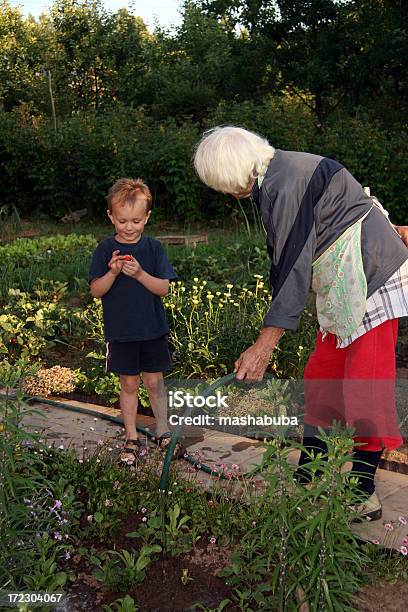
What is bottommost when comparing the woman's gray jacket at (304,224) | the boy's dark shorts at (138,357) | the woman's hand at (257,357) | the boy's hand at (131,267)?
the boy's dark shorts at (138,357)

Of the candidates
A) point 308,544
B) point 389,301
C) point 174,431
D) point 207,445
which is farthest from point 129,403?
point 308,544

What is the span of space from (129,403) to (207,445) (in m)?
0.46

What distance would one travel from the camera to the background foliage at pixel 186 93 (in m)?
12.6

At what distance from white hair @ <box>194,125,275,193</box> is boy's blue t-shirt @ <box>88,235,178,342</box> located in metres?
1.04

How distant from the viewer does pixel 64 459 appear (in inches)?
125

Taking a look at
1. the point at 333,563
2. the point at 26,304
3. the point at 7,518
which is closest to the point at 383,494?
the point at 333,563

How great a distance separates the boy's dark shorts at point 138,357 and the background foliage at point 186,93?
842 cm

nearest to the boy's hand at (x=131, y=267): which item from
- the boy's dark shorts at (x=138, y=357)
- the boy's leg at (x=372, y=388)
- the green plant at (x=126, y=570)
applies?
the boy's dark shorts at (x=138, y=357)

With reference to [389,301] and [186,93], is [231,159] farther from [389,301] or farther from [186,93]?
[186,93]

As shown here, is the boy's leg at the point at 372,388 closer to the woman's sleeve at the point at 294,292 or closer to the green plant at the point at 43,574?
the woman's sleeve at the point at 294,292

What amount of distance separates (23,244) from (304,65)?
15.2 m

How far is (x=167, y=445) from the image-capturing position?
366 centimetres

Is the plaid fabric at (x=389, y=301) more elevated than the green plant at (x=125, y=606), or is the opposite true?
the plaid fabric at (x=389, y=301)

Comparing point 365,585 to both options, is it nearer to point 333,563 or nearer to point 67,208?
point 333,563
